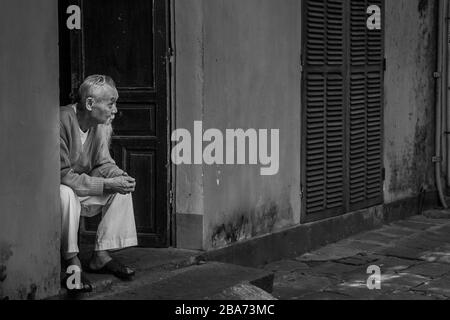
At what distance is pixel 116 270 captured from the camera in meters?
6.39

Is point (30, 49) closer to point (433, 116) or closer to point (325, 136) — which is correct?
point (325, 136)

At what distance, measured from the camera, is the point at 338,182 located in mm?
9195

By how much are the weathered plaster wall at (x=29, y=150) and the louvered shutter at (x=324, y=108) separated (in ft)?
11.0

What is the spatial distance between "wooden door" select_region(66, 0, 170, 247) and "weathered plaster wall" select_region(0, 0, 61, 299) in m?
1.54

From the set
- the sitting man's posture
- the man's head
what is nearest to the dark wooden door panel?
the sitting man's posture

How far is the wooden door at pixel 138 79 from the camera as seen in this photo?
7336mm

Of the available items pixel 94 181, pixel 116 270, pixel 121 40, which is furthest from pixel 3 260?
pixel 121 40

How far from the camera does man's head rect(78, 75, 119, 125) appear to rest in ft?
20.4

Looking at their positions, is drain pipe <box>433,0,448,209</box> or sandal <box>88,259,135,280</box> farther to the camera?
drain pipe <box>433,0,448,209</box>

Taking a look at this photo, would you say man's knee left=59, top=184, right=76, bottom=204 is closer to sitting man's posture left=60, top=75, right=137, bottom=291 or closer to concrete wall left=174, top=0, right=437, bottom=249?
sitting man's posture left=60, top=75, right=137, bottom=291

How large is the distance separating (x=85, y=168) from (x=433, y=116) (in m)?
5.84

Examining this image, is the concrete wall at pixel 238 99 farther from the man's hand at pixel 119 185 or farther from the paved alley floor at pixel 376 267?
the man's hand at pixel 119 185

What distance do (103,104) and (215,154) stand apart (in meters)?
1.50
